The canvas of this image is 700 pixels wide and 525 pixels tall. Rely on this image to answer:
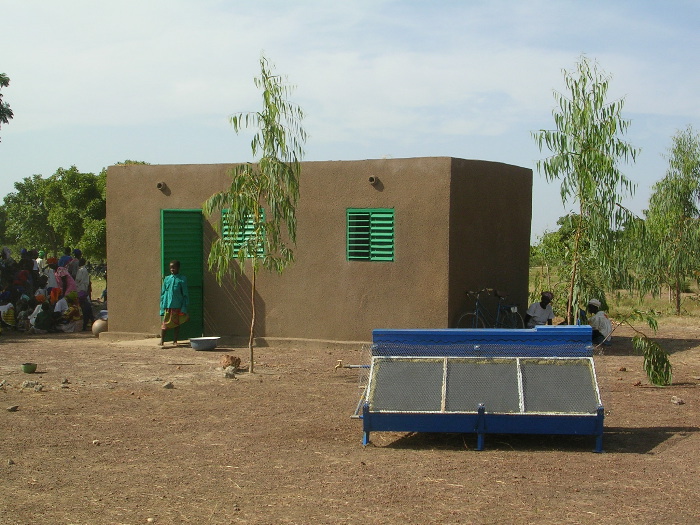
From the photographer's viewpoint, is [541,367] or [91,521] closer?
[91,521]

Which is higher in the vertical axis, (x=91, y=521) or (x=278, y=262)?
(x=278, y=262)

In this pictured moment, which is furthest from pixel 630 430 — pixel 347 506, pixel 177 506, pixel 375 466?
pixel 177 506

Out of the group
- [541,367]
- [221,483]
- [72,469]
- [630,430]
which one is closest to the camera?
[221,483]

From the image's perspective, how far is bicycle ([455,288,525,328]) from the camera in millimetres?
13680

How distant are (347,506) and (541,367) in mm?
2626

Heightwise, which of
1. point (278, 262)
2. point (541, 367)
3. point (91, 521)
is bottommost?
point (91, 521)

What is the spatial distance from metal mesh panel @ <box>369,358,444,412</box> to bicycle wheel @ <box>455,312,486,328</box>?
19.3ft

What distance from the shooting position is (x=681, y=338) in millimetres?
16188

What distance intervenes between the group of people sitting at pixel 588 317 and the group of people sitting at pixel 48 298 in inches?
359

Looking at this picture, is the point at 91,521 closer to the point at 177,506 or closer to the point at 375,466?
the point at 177,506

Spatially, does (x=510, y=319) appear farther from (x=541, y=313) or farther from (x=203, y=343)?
(x=203, y=343)

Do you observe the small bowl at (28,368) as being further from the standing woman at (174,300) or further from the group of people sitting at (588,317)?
the group of people sitting at (588,317)

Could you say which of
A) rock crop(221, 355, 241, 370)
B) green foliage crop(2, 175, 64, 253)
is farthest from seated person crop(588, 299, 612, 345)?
green foliage crop(2, 175, 64, 253)

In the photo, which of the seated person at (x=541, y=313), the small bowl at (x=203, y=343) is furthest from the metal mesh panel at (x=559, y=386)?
the small bowl at (x=203, y=343)
